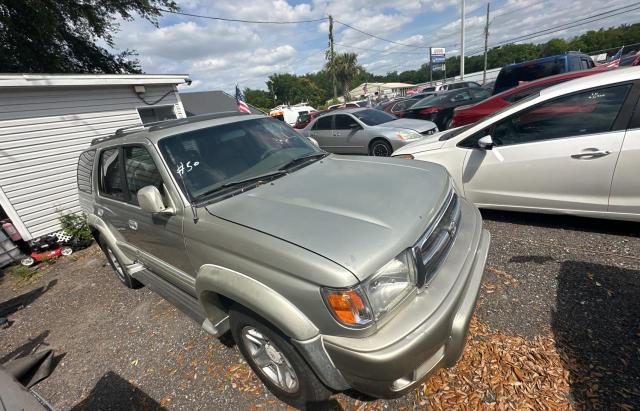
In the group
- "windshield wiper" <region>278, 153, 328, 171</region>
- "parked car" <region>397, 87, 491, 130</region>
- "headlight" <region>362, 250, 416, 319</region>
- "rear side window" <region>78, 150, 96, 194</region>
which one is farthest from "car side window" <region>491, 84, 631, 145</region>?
"parked car" <region>397, 87, 491, 130</region>

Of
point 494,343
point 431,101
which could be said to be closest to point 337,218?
point 494,343

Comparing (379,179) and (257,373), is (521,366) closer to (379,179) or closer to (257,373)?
(379,179)

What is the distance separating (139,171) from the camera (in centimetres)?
253

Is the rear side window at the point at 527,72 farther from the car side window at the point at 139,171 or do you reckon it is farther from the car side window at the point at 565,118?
the car side window at the point at 139,171

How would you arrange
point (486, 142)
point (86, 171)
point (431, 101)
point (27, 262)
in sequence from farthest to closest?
point (431, 101) < point (27, 262) < point (86, 171) < point (486, 142)

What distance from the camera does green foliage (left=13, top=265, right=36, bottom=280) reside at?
16.7ft

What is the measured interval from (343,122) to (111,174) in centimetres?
654

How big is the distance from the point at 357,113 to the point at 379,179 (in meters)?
6.89

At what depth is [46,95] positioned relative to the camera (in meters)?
6.27

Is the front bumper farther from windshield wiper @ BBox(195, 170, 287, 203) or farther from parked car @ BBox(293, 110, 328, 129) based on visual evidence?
parked car @ BBox(293, 110, 328, 129)

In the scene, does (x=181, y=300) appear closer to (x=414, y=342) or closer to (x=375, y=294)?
(x=375, y=294)

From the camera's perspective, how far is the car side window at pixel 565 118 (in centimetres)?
282

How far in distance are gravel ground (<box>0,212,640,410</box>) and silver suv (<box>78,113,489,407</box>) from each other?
1.61 feet

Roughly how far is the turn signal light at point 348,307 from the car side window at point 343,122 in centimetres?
744
